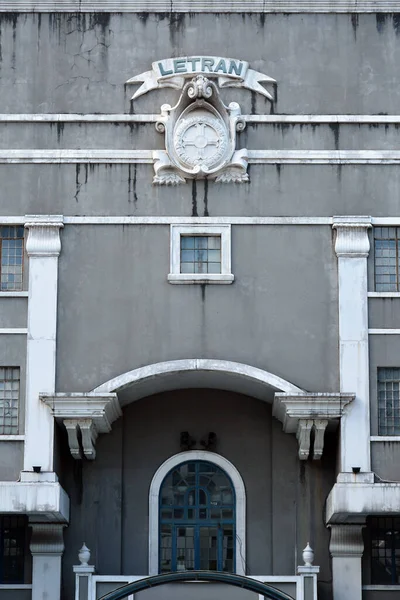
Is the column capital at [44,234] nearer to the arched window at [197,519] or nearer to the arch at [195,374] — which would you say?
the arch at [195,374]

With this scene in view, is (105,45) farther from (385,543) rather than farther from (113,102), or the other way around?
(385,543)

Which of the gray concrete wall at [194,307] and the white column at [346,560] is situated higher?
the gray concrete wall at [194,307]

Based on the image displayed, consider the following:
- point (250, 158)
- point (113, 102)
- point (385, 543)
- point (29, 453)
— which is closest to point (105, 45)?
point (113, 102)

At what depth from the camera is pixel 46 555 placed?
139 ft

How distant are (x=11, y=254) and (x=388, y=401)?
8951 millimetres

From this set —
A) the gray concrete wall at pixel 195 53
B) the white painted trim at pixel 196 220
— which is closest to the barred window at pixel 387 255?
the white painted trim at pixel 196 220

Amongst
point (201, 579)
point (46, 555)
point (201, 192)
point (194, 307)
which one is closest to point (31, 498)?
point (46, 555)

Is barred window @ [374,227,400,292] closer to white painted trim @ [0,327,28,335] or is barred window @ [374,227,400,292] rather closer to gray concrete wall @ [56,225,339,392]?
A: gray concrete wall @ [56,225,339,392]

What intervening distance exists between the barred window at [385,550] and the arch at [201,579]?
11.0 feet

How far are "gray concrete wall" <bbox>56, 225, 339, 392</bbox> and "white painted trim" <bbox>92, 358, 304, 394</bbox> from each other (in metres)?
0.27

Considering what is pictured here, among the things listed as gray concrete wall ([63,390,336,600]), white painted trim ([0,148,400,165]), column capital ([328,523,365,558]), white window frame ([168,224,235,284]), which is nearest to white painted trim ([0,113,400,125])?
white painted trim ([0,148,400,165])

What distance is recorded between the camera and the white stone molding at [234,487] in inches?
1693

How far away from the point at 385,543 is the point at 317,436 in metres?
3.08

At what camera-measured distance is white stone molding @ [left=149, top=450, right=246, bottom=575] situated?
1693 inches
